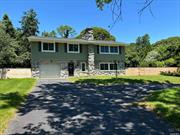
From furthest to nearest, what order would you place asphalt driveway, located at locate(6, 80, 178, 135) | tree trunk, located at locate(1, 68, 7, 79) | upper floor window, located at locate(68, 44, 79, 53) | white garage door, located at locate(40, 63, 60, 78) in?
upper floor window, located at locate(68, 44, 79, 53) → white garage door, located at locate(40, 63, 60, 78) → tree trunk, located at locate(1, 68, 7, 79) → asphalt driveway, located at locate(6, 80, 178, 135)

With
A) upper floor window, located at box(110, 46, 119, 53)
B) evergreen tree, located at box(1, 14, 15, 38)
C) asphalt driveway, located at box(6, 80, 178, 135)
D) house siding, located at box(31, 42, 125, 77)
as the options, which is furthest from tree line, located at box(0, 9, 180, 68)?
asphalt driveway, located at box(6, 80, 178, 135)

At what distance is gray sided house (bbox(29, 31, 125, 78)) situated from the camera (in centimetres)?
3531

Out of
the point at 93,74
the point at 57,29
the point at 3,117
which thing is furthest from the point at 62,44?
the point at 57,29

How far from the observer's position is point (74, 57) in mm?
37844

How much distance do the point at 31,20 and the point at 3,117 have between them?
1820 inches

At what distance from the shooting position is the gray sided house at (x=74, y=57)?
116 feet

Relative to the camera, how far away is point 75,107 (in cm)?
1193

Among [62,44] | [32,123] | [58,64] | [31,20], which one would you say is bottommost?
[32,123]

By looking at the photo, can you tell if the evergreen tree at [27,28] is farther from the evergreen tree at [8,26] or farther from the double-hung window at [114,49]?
the double-hung window at [114,49]

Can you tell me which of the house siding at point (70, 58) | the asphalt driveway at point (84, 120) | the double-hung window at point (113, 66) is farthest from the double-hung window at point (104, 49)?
the asphalt driveway at point (84, 120)

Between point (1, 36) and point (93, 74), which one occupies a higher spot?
point (1, 36)

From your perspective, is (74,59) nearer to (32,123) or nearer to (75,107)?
(75,107)

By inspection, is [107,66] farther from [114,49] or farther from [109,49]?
[114,49]

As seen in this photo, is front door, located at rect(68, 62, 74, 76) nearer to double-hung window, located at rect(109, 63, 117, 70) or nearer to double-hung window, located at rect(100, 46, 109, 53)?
double-hung window, located at rect(100, 46, 109, 53)
